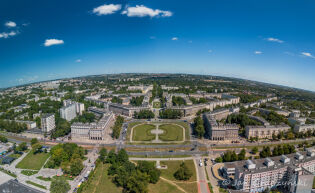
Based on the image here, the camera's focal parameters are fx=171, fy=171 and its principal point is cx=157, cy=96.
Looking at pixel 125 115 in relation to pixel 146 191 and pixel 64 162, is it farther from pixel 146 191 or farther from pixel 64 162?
pixel 146 191

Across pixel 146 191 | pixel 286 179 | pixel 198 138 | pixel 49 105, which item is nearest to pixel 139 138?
pixel 198 138

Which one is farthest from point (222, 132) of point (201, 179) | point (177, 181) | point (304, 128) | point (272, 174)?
point (304, 128)

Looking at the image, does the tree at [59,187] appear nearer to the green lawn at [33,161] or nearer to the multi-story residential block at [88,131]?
the green lawn at [33,161]

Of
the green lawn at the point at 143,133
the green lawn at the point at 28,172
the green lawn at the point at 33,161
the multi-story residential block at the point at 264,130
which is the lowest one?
the green lawn at the point at 28,172

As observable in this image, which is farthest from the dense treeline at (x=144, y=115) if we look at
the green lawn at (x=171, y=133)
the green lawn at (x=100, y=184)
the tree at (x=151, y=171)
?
the tree at (x=151, y=171)

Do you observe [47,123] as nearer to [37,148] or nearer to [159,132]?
[37,148]

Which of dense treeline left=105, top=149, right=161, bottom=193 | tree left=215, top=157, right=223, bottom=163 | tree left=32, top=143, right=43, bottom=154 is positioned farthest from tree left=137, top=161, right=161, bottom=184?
tree left=32, top=143, right=43, bottom=154
